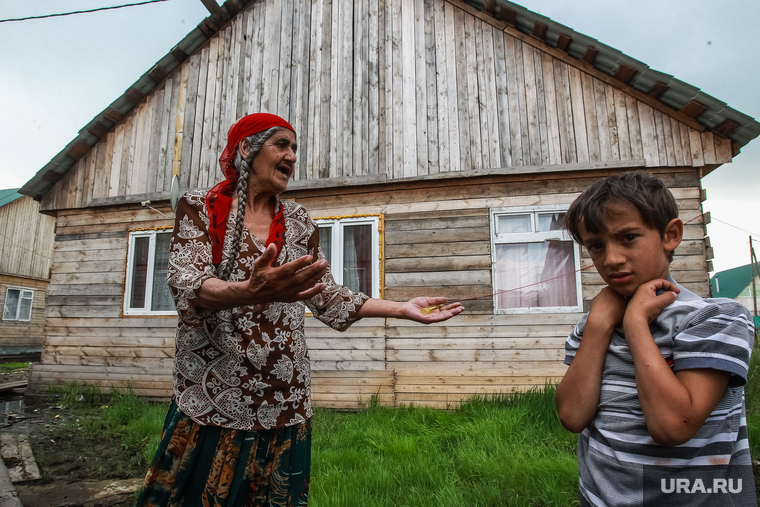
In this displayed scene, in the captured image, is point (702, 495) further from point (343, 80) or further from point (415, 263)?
point (343, 80)

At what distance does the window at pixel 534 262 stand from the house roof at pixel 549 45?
1786mm

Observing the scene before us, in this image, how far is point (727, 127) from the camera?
16.6 feet

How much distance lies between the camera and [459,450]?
139 inches

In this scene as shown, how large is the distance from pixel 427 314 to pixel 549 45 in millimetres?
5384

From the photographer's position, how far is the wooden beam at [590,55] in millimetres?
5423

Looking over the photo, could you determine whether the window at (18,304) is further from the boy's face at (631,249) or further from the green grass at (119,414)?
the boy's face at (631,249)

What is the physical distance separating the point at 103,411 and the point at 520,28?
768cm

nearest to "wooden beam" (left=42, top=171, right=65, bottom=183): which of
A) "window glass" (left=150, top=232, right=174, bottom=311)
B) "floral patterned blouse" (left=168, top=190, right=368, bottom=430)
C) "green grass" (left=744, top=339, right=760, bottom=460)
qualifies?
"window glass" (left=150, top=232, right=174, bottom=311)

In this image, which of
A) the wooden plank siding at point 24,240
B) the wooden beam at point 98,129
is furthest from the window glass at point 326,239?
the wooden plank siding at point 24,240

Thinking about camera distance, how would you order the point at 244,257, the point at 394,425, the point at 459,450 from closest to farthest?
the point at 244,257
the point at 459,450
the point at 394,425

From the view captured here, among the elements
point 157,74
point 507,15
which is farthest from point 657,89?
point 157,74

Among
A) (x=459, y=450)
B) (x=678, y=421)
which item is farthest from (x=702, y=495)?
(x=459, y=450)

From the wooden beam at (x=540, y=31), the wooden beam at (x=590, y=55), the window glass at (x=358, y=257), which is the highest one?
the wooden beam at (x=540, y=31)

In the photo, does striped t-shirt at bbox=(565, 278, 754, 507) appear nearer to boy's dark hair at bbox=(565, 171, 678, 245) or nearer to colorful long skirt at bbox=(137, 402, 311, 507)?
boy's dark hair at bbox=(565, 171, 678, 245)
